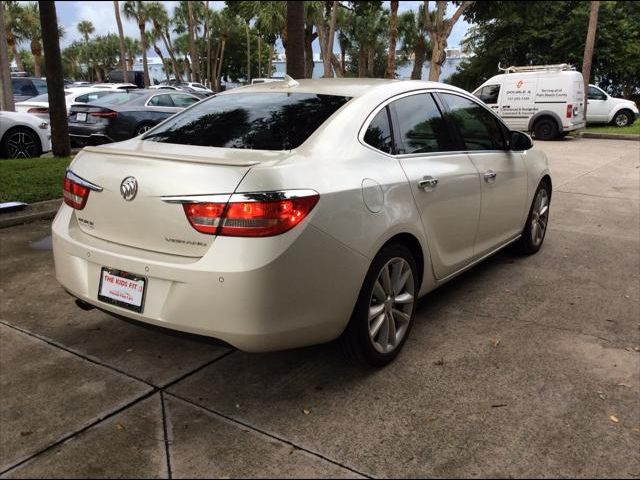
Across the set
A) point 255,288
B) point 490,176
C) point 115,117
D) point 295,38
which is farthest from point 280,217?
point 115,117

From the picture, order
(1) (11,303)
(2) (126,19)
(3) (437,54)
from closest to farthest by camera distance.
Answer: (1) (11,303)
(3) (437,54)
(2) (126,19)

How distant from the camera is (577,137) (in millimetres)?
18016

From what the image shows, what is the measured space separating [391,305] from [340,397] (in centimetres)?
60

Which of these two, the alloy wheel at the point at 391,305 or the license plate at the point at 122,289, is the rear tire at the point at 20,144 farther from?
the alloy wheel at the point at 391,305

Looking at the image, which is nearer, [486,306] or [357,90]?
[357,90]

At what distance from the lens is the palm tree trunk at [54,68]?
8.59 metres

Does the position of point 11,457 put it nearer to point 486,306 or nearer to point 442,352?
point 442,352

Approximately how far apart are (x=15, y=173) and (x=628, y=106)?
19.6 metres

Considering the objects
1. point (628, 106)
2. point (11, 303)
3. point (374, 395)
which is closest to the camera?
point (374, 395)

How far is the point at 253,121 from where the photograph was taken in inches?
130

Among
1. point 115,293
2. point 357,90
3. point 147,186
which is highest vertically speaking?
point 357,90

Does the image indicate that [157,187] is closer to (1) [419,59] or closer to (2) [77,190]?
(2) [77,190]

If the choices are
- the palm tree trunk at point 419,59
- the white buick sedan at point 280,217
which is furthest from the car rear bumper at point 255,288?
the palm tree trunk at point 419,59

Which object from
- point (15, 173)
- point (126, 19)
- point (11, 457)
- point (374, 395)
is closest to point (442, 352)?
point (374, 395)
